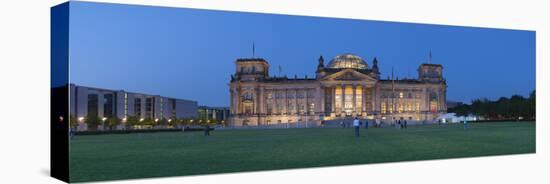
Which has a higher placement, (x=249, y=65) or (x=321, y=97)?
(x=249, y=65)

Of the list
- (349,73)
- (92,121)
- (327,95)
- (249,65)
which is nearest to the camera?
(92,121)

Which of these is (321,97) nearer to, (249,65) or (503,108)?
(503,108)

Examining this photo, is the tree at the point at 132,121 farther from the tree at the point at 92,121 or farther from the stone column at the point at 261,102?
the stone column at the point at 261,102

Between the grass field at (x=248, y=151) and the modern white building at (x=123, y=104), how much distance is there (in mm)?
908

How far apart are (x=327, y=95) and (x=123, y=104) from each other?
42.2 m

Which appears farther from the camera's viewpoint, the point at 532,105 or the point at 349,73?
the point at 349,73

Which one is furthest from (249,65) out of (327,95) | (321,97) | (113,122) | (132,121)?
(327,95)

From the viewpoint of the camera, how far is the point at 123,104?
89.5ft

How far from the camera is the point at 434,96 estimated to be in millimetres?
37875

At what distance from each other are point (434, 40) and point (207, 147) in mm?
9881

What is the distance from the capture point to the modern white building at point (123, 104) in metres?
22.2

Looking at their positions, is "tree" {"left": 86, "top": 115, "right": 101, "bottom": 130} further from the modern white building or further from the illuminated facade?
the illuminated facade

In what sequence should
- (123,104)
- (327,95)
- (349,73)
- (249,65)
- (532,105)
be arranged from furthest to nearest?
1. (327,95)
2. (349,73)
3. (532,105)
4. (249,65)
5. (123,104)

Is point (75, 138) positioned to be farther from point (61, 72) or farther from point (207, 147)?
point (207, 147)
